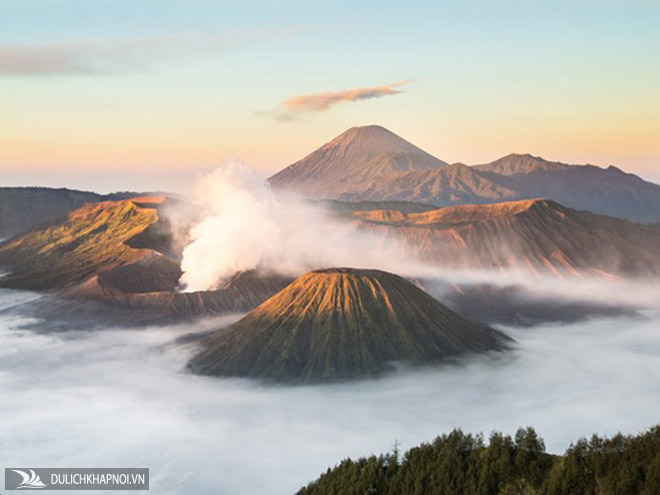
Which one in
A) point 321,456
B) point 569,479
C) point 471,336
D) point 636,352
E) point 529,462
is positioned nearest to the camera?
point 569,479

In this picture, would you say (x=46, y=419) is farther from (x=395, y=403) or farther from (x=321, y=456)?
(x=395, y=403)

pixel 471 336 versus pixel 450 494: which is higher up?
pixel 471 336

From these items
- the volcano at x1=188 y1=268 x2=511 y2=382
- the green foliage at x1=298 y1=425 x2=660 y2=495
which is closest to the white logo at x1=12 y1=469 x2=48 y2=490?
the green foliage at x1=298 y1=425 x2=660 y2=495

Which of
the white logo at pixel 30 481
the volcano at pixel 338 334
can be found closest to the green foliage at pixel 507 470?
the white logo at pixel 30 481

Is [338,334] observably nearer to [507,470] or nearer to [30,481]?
[30,481]

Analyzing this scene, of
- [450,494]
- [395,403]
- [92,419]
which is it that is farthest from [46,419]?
[450,494]

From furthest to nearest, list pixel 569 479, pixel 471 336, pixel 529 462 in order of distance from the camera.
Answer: pixel 471 336
pixel 529 462
pixel 569 479

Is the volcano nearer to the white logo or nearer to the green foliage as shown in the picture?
the white logo

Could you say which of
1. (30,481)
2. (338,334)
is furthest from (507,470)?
(338,334)
